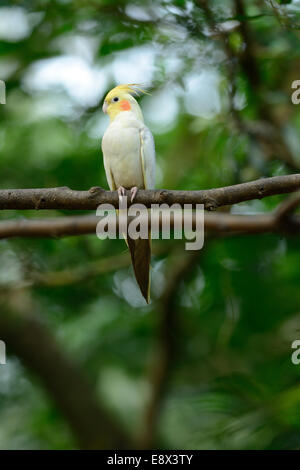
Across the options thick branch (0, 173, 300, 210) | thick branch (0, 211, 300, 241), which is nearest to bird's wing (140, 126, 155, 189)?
thick branch (0, 211, 300, 241)

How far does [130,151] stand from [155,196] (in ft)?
2.66

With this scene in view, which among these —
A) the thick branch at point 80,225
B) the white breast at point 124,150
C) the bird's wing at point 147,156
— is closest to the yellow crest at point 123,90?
the white breast at point 124,150

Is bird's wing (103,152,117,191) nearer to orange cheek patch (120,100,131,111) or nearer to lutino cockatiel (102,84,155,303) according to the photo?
lutino cockatiel (102,84,155,303)

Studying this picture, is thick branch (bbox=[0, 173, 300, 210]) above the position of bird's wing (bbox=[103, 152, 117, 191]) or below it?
below

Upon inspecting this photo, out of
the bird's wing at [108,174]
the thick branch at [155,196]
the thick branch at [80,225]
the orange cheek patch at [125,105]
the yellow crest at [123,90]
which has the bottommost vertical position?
the thick branch at [155,196]

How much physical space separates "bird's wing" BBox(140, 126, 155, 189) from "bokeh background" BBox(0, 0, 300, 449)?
653mm

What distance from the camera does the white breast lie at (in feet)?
10.7

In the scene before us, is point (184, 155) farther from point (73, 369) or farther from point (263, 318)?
point (73, 369)

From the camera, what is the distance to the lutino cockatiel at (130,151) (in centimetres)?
322

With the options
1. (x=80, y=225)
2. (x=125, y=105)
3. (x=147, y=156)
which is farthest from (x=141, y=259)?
(x=125, y=105)

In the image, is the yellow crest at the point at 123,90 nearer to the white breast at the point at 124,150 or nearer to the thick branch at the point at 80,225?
the white breast at the point at 124,150

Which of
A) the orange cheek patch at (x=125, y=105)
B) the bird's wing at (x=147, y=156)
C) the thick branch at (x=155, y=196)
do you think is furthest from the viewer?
the bird's wing at (x=147, y=156)

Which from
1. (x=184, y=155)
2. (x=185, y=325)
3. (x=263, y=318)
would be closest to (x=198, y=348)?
(x=185, y=325)

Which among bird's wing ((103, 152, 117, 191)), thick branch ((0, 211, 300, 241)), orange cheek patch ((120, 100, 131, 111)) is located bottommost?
thick branch ((0, 211, 300, 241))
